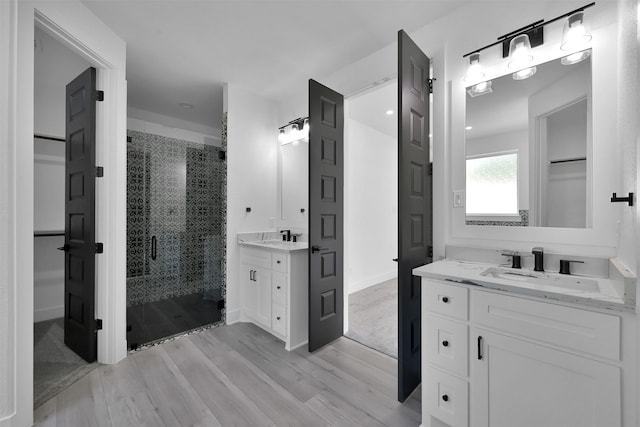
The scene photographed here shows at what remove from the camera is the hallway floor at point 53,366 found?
1855 millimetres

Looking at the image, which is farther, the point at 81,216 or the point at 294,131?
the point at 294,131

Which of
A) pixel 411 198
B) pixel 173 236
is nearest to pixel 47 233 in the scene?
pixel 173 236

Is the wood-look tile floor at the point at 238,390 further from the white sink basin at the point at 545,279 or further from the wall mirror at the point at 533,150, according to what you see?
the wall mirror at the point at 533,150

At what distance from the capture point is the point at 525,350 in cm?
117

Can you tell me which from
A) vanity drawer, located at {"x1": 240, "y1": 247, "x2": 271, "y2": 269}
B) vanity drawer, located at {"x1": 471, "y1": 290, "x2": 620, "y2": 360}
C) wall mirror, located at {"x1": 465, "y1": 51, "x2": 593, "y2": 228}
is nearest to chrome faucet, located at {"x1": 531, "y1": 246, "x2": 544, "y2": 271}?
wall mirror, located at {"x1": 465, "y1": 51, "x2": 593, "y2": 228}

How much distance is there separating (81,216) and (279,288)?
72.0 inches

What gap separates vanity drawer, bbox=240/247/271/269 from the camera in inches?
108

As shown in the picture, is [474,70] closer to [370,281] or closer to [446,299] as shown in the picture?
[446,299]

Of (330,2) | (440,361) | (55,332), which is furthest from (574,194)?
(55,332)

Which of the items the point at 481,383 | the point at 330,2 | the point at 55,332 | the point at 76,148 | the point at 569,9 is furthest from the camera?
the point at 55,332

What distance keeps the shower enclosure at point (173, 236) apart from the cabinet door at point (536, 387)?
2634 mm

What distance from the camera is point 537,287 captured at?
1.16 metres

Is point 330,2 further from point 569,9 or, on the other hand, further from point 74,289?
point 74,289

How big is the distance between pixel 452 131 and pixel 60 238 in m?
4.34
